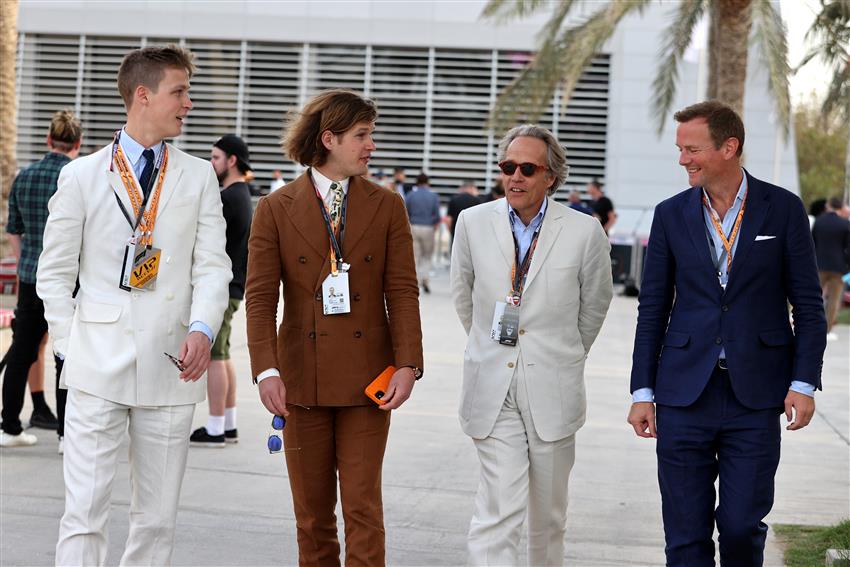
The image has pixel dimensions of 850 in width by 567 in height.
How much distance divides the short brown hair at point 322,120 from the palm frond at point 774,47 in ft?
47.5

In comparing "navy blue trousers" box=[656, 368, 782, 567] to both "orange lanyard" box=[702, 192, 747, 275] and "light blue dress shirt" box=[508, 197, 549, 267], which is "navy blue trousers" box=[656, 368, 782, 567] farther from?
"light blue dress shirt" box=[508, 197, 549, 267]

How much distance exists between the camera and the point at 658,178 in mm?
34156

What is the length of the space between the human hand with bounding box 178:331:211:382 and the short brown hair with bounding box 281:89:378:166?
32.0 inches

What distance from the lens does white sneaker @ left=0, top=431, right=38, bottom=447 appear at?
8031 mm

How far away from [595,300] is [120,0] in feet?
107

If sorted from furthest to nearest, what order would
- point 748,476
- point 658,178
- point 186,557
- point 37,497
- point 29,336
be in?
point 658,178 < point 29,336 < point 37,497 < point 186,557 < point 748,476

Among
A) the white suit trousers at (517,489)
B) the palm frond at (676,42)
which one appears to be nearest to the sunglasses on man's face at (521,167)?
the white suit trousers at (517,489)

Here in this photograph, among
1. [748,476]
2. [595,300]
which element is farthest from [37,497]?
[748,476]

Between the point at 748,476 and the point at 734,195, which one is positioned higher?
the point at 734,195

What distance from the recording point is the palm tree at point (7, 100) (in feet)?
51.6

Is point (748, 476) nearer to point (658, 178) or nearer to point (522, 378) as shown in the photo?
point (522, 378)

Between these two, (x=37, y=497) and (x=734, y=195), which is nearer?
(x=734, y=195)

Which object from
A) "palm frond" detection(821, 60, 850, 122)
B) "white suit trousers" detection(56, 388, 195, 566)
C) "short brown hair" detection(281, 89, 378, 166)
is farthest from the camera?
"palm frond" detection(821, 60, 850, 122)

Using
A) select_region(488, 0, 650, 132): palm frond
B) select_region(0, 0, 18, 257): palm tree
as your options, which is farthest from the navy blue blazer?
select_region(488, 0, 650, 132): palm frond
